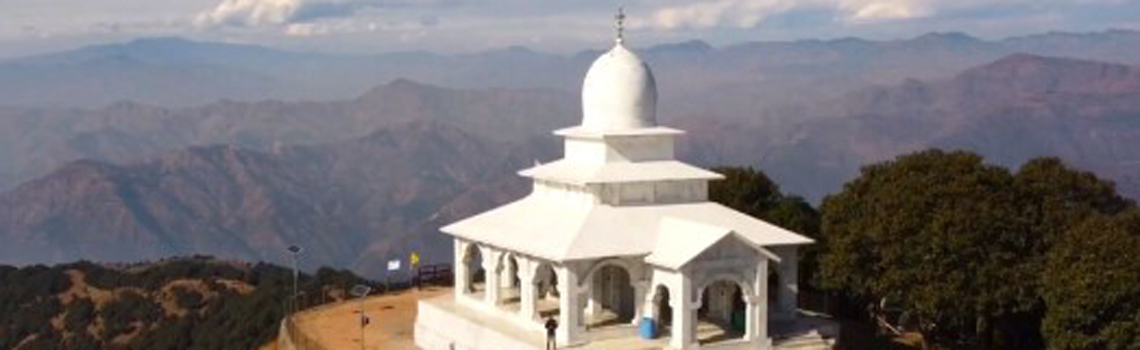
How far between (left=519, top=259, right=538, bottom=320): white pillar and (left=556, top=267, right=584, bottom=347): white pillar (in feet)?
7.75

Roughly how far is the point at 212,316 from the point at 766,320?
175 feet

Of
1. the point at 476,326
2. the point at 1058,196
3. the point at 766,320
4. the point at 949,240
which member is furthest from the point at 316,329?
the point at 1058,196

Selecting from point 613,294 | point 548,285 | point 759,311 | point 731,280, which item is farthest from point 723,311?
point 548,285

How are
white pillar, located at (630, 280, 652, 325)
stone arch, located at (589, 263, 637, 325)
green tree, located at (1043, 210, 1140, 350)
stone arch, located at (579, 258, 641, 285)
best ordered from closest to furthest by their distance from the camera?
1. green tree, located at (1043, 210, 1140, 350)
2. stone arch, located at (579, 258, 641, 285)
3. white pillar, located at (630, 280, 652, 325)
4. stone arch, located at (589, 263, 637, 325)

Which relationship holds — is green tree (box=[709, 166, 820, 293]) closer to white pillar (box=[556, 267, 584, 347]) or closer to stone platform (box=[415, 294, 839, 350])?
stone platform (box=[415, 294, 839, 350])

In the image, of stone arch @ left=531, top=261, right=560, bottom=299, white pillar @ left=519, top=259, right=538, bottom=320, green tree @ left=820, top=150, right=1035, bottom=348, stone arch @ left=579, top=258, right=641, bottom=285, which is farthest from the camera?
stone arch @ left=531, top=261, right=560, bottom=299

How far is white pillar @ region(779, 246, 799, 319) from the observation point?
5053 cm

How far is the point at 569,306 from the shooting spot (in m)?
46.6

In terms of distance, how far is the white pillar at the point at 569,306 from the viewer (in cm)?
4666

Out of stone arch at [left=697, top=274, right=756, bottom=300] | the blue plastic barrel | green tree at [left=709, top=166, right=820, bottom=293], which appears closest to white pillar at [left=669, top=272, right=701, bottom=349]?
stone arch at [left=697, top=274, right=756, bottom=300]

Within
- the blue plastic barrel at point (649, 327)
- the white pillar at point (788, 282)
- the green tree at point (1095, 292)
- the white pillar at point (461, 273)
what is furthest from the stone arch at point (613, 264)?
the green tree at point (1095, 292)

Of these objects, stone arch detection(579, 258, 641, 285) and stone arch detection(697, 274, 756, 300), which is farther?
stone arch detection(579, 258, 641, 285)

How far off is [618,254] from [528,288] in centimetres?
419

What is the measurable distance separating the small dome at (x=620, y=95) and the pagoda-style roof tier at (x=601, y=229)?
145 inches
